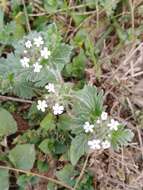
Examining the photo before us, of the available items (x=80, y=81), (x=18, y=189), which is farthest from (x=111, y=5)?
(x=18, y=189)

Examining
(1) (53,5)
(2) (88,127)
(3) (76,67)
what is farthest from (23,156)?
(1) (53,5)

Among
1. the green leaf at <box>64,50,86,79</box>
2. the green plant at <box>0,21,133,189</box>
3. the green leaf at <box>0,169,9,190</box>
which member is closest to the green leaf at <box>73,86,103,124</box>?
the green plant at <box>0,21,133,189</box>

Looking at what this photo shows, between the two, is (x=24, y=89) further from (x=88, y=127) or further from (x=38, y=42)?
(x=88, y=127)

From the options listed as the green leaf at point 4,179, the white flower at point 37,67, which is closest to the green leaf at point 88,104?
the white flower at point 37,67

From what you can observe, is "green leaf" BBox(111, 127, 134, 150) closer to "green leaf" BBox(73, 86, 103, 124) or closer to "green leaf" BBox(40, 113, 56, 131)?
"green leaf" BBox(73, 86, 103, 124)

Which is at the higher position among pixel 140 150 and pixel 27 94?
pixel 27 94

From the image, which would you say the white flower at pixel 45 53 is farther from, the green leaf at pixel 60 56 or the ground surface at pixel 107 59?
the ground surface at pixel 107 59

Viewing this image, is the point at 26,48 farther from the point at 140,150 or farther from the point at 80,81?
the point at 140,150
